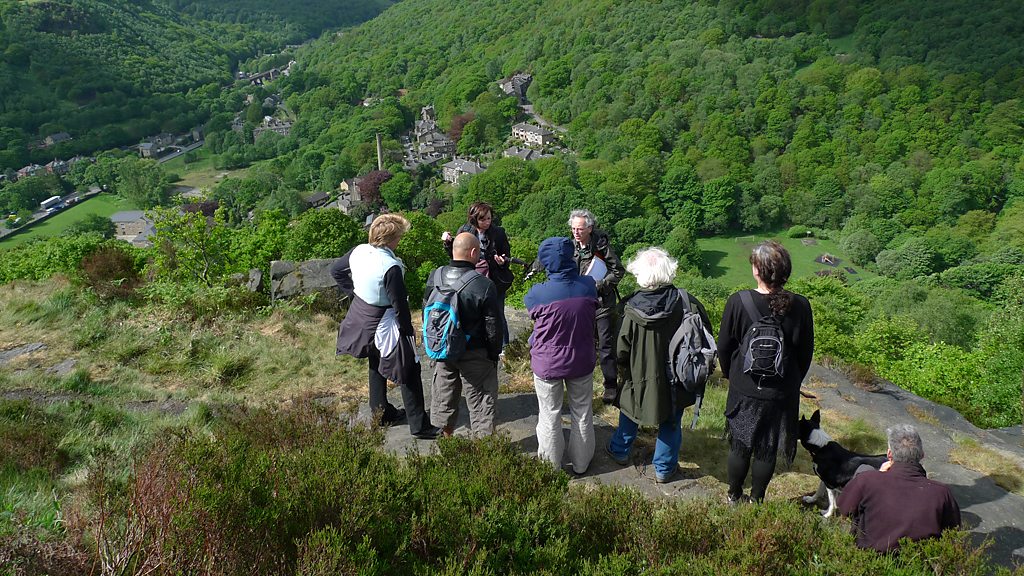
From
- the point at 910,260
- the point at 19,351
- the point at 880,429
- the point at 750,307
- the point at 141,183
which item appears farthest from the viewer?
the point at 141,183

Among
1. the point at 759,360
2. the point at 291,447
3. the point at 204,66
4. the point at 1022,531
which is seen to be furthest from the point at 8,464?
the point at 204,66

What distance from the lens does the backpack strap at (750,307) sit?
10.7 feet

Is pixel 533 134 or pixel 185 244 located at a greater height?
pixel 185 244

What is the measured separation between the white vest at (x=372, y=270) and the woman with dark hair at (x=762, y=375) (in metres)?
2.35

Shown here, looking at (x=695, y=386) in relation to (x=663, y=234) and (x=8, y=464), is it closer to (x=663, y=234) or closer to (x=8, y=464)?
(x=8, y=464)

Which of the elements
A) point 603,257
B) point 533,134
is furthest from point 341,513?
point 533,134

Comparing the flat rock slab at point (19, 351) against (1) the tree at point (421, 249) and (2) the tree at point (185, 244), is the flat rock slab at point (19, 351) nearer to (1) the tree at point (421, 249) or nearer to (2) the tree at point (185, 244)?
(2) the tree at point (185, 244)

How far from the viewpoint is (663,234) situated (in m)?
47.8

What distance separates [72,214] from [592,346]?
222ft

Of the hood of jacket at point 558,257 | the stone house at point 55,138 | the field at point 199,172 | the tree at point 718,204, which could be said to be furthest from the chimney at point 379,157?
the hood of jacket at point 558,257

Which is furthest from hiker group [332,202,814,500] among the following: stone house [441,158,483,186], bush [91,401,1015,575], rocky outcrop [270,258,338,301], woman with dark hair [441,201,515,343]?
stone house [441,158,483,186]

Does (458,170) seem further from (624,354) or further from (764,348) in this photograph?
(764,348)

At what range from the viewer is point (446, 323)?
3.82 meters

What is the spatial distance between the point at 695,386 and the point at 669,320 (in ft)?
1.56
